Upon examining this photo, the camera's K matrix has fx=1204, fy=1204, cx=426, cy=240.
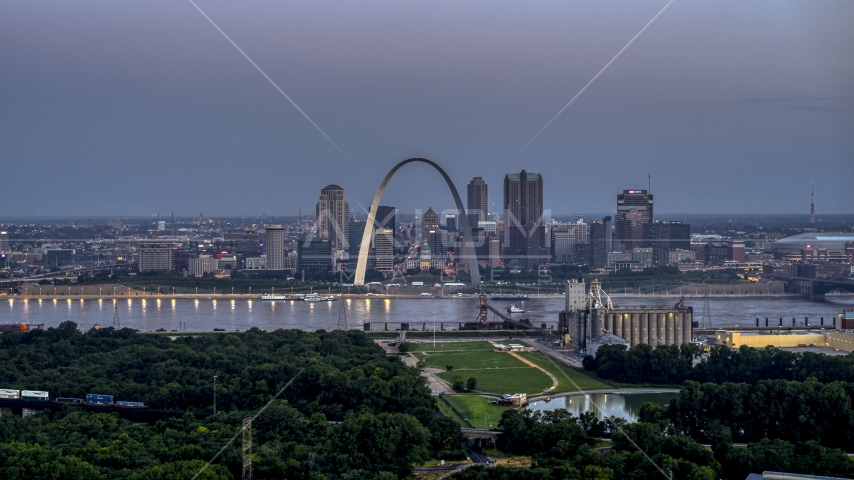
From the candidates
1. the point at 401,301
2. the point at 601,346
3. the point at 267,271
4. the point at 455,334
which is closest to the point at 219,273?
the point at 267,271

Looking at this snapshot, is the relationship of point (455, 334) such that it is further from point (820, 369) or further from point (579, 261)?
point (579, 261)

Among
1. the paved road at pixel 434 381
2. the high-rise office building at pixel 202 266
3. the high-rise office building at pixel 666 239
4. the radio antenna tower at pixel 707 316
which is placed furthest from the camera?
the high-rise office building at pixel 666 239

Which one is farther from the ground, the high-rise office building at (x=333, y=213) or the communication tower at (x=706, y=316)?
the high-rise office building at (x=333, y=213)

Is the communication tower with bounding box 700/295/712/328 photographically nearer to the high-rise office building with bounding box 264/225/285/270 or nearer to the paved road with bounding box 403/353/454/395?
the paved road with bounding box 403/353/454/395

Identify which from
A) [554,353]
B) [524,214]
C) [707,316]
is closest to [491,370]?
[554,353]

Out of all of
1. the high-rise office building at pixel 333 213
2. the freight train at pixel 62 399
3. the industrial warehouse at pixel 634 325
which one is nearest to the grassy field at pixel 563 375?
the industrial warehouse at pixel 634 325

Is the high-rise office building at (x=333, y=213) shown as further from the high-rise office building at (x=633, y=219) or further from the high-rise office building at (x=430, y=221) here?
the high-rise office building at (x=633, y=219)
